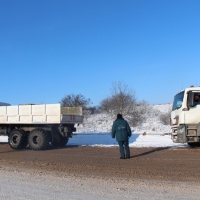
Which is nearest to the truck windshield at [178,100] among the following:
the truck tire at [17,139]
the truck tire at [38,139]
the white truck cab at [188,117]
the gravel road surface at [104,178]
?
the white truck cab at [188,117]

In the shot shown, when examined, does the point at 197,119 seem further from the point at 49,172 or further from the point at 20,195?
the point at 20,195

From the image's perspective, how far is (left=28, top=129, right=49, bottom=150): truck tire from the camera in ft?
55.1

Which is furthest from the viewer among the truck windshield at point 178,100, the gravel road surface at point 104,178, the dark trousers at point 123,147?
the truck windshield at point 178,100

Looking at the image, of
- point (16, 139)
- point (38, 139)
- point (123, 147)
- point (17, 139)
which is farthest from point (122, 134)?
point (16, 139)

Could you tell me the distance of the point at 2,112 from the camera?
18078mm

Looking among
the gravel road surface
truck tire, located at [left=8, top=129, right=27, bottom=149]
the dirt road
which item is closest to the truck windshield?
the dirt road

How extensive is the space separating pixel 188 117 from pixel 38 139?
7.44 metres

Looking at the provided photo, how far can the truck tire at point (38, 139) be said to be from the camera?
16.8m

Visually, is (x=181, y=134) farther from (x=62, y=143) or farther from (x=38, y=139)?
(x=38, y=139)

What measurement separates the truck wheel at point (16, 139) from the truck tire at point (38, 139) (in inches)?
21.9

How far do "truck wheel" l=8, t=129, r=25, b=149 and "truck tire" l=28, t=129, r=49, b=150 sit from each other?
0.56 meters

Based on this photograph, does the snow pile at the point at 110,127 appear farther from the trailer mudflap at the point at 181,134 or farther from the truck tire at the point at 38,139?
the trailer mudflap at the point at 181,134

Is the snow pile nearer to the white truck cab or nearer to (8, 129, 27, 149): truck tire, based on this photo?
(8, 129, 27, 149): truck tire

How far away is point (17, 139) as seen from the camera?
17.6 meters
